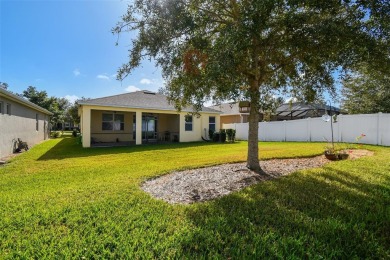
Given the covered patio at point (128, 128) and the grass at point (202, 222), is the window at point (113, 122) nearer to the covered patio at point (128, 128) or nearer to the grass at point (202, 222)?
the covered patio at point (128, 128)

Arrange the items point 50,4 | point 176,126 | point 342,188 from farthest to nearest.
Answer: point 176,126 < point 50,4 < point 342,188

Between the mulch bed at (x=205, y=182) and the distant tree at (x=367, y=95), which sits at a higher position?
the distant tree at (x=367, y=95)

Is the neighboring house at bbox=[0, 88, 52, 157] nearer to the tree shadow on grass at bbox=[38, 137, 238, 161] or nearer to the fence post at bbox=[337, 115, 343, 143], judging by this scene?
the tree shadow on grass at bbox=[38, 137, 238, 161]

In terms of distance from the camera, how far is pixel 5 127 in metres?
11.2

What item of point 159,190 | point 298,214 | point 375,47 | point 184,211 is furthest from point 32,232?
point 375,47

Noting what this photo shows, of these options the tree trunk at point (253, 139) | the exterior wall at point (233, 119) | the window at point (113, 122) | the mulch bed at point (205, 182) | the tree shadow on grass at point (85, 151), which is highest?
the exterior wall at point (233, 119)

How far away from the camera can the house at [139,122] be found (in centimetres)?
1592

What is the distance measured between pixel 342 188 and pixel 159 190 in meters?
4.36

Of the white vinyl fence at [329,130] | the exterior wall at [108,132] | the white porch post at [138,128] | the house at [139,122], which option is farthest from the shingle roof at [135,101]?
the white vinyl fence at [329,130]

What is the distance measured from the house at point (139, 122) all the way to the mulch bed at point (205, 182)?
8592 mm

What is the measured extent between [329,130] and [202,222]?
56.4 ft

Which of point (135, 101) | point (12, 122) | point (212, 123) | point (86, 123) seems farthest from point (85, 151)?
point (212, 123)

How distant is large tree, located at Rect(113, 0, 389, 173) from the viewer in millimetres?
4395

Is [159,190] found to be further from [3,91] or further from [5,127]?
[5,127]
